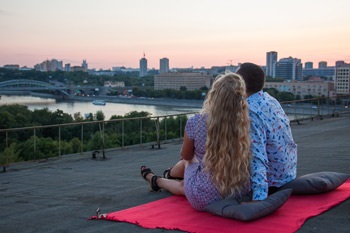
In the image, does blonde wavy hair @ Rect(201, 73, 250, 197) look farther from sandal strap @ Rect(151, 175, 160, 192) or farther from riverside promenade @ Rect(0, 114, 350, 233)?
sandal strap @ Rect(151, 175, 160, 192)

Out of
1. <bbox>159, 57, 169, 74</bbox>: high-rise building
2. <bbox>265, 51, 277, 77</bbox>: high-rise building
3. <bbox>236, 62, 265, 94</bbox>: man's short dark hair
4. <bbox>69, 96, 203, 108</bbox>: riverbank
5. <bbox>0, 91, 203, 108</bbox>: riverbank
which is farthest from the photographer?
<bbox>159, 57, 169, 74</bbox>: high-rise building

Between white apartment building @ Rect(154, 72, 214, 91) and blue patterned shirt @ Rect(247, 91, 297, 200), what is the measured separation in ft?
267

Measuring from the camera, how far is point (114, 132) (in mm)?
13766

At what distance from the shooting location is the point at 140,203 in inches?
182

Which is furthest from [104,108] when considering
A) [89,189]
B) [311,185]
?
[311,185]

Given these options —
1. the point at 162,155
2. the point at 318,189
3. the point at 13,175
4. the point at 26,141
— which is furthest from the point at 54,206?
the point at 26,141

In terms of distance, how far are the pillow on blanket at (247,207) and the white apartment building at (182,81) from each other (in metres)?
82.0

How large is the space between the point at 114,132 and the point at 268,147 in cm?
1008

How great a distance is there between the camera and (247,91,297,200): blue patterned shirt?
3789 millimetres

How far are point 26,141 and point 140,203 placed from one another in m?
10.4

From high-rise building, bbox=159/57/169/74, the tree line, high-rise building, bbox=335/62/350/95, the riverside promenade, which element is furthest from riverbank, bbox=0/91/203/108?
high-rise building, bbox=159/57/169/74

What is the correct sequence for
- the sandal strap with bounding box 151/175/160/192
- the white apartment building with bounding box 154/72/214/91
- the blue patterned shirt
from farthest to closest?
1. the white apartment building with bounding box 154/72/214/91
2. the sandal strap with bounding box 151/175/160/192
3. the blue patterned shirt

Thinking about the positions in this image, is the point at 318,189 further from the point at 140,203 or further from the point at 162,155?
the point at 162,155

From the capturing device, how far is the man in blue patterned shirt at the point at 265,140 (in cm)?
379
